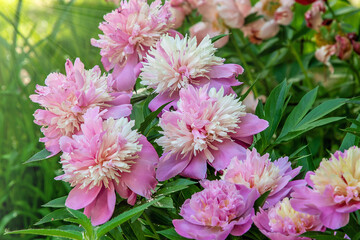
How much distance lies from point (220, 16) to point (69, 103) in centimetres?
77

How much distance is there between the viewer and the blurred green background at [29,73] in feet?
4.84

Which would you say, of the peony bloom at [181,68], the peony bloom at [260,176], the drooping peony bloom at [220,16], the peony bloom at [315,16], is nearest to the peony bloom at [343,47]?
the peony bloom at [315,16]

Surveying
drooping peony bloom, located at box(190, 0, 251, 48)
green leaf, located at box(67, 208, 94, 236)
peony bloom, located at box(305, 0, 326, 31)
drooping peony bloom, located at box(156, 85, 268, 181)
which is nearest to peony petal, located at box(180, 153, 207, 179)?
drooping peony bloom, located at box(156, 85, 268, 181)

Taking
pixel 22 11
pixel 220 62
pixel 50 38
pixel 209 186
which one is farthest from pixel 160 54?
pixel 22 11

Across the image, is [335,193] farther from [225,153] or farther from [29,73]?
[29,73]

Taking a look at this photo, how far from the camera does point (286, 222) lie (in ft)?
1.57

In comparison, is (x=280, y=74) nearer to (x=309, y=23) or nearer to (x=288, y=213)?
(x=309, y=23)

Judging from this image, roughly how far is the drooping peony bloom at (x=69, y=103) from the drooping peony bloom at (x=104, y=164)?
1.5 inches

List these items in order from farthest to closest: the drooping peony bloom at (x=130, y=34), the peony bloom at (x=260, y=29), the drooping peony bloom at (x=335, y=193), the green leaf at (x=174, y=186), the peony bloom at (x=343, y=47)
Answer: the peony bloom at (x=260, y=29)
the peony bloom at (x=343, y=47)
the drooping peony bloom at (x=130, y=34)
the green leaf at (x=174, y=186)
the drooping peony bloom at (x=335, y=193)

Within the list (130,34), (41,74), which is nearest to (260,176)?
(130,34)

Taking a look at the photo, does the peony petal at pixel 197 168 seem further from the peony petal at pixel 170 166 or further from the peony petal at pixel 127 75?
the peony petal at pixel 127 75

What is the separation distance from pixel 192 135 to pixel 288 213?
0.45 feet

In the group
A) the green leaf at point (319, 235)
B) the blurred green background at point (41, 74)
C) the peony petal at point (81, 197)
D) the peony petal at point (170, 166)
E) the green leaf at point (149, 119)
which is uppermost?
the green leaf at point (149, 119)

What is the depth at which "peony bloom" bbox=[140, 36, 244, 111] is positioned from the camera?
62cm
